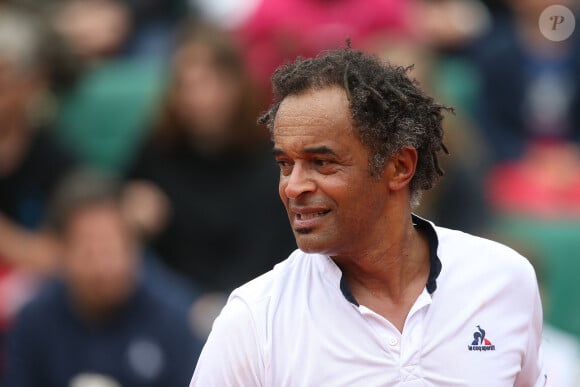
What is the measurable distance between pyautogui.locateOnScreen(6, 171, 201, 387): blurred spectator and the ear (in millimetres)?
2562

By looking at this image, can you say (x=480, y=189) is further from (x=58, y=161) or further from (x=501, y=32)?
(x=58, y=161)

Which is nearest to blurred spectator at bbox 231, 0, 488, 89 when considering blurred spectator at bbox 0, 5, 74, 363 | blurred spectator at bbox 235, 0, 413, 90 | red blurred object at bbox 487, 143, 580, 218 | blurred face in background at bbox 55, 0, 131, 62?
blurred spectator at bbox 235, 0, 413, 90

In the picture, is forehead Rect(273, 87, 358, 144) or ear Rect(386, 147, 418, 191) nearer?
forehead Rect(273, 87, 358, 144)

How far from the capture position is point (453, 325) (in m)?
3.04

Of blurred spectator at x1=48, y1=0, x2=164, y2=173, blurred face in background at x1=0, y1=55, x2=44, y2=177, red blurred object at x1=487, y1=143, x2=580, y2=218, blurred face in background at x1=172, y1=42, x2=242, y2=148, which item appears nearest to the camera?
blurred face in background at x1=172, y1=42, x2=242, y2=148

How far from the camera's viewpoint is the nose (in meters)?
2.93

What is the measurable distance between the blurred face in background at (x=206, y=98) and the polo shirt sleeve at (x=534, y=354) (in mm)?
3091

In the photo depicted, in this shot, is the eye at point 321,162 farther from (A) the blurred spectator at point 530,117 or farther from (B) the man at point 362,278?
(A) the blurred spectator at point 530,117

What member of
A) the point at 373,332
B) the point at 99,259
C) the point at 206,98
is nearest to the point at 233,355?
the point at 373,332

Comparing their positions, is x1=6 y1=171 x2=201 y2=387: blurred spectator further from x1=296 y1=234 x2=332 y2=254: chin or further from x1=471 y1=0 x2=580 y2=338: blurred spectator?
x1=296 y1=234 x2=332 y2=254: chin

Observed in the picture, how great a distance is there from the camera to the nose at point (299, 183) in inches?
115

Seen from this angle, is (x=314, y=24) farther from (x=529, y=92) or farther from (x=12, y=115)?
(x=12, y=115)

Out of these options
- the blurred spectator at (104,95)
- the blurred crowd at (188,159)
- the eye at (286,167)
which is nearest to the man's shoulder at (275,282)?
the eye at (286,167)

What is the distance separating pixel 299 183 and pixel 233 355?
46 cm
